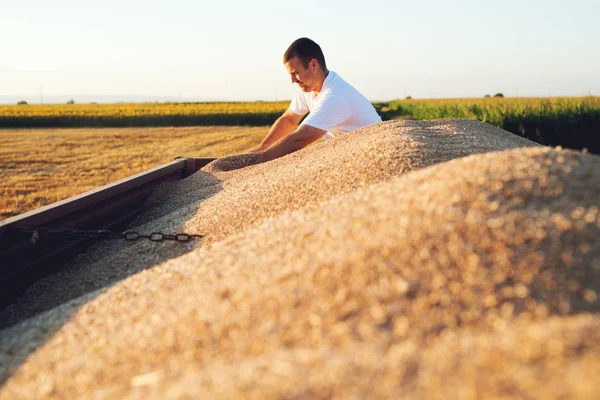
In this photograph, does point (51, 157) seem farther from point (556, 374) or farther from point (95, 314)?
point (556, 374)

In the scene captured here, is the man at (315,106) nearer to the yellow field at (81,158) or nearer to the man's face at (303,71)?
the man's face at (303,71)

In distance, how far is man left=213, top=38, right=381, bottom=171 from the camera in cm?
402

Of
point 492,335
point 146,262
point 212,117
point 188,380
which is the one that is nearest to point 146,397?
point 188,380

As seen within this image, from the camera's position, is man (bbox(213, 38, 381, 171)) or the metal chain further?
man (bbox(213, 38, 381, 171))

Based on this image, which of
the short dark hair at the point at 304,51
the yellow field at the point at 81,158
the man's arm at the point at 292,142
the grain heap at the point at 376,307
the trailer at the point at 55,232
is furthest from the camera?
the yellow field at the point at 81,158

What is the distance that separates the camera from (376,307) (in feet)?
4.28

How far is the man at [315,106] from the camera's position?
402 cm

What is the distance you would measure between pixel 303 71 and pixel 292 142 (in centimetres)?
64

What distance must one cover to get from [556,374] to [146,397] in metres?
0.74

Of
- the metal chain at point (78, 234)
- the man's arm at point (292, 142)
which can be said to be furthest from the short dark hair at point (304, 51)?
the metal chain at point (78, 234)

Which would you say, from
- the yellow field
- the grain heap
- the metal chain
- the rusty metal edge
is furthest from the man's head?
the yellow field

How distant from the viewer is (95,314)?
69.9 inches

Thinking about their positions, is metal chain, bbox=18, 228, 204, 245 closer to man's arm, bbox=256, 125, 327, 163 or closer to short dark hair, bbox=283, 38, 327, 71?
man's arm, bbox=256, 125, 327, 163

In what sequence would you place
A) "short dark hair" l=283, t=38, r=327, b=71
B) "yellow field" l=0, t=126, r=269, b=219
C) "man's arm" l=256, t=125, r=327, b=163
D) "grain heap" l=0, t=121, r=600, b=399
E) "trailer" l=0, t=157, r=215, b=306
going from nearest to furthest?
"grain heap" l=0, t=121, r=600, b=399, "trailer" l=0, t=157, r=215, b=306, "man's arm" l=256, t=125, r=327, b=163, "short dark hair" l=283, t=38, r=327, b=71, "yellow field" l=0, t=126, r=269, b=219
